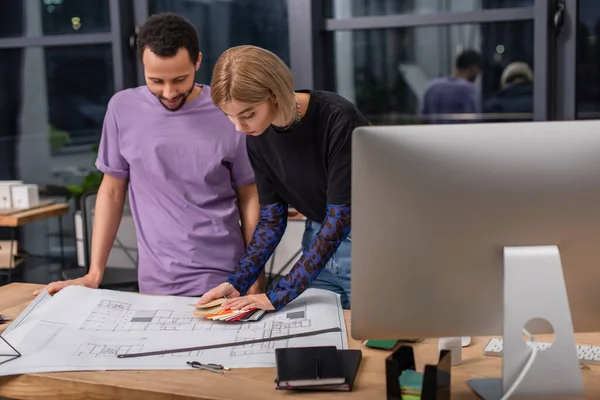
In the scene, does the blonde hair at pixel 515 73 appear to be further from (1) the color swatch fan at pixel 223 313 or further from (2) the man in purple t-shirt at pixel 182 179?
(1) the color swatch fan at pixel 223 313

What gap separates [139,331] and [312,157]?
0.58 meters

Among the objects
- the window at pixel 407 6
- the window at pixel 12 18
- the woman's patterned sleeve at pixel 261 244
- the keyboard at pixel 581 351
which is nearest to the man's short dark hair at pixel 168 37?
the woman's patterned sleeve at pixel 261 244

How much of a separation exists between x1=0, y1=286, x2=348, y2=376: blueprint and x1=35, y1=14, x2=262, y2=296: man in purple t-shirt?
227 millimetres

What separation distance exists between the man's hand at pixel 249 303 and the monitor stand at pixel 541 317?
644mm

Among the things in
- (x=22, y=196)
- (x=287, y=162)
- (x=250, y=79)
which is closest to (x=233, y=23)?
(x=22, y=196)

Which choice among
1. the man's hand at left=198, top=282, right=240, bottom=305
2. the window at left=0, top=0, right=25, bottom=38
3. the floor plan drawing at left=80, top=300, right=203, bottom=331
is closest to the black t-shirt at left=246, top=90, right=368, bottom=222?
the man's hand at left=198, top=282, right=240, bottom=305

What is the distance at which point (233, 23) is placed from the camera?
4.03 meters

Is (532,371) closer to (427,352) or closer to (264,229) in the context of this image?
(427,352)

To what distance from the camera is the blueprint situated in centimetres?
150

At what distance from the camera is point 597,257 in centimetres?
127

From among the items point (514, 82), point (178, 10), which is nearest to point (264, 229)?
point (514, 82)

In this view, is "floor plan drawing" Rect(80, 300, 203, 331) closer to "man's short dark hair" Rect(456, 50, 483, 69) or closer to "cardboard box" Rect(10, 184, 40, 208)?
"cardboard box" Rect(10, 184, 40, 208)

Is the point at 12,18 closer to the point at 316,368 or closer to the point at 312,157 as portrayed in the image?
the point at 312,157

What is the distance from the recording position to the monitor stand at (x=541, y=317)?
124 centimetres
